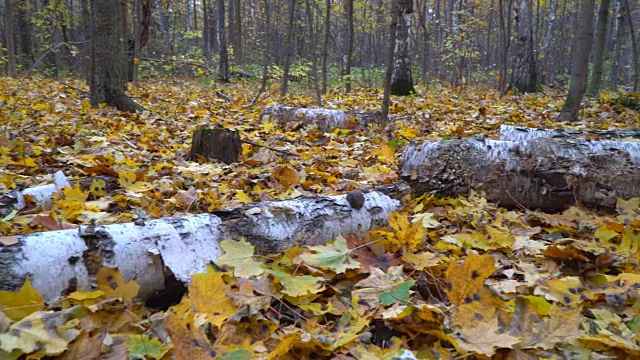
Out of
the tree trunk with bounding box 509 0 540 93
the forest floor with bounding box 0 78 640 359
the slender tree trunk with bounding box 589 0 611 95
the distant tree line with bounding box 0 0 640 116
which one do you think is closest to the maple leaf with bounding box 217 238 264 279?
the forest floor with bounding box 0 78 640 359

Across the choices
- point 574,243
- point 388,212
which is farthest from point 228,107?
point 574,243

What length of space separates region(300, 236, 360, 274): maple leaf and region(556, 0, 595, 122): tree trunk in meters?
4.90

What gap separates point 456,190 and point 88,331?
7.58ft

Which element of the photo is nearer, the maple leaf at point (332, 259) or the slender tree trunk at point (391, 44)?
the maple leaf at point (332, 259)

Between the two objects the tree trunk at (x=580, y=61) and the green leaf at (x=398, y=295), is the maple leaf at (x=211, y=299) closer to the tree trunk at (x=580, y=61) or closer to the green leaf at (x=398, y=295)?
the green leaf at (x=398, y=295)

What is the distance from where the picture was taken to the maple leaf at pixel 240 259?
1.67m

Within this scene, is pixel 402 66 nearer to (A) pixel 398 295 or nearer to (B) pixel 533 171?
(B) pixel 533 171

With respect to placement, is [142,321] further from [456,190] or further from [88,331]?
[456,190]

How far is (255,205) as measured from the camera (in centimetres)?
213

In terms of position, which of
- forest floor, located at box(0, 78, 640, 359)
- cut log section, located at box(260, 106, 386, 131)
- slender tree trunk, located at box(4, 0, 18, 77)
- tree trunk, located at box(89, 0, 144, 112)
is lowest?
forest floor, located at box(0, 78, 640, 359)

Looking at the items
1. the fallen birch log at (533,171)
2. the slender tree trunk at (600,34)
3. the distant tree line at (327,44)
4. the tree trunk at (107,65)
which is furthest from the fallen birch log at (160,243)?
the slender tree trunk at (600,34)

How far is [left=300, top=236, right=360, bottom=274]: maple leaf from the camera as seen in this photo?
1725 mm

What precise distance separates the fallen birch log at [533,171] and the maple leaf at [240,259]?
143cm

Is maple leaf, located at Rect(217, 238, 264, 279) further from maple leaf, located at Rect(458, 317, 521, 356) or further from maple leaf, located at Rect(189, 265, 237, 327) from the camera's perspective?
maple leaf, located at Rect(458, 317, 521, 356)
